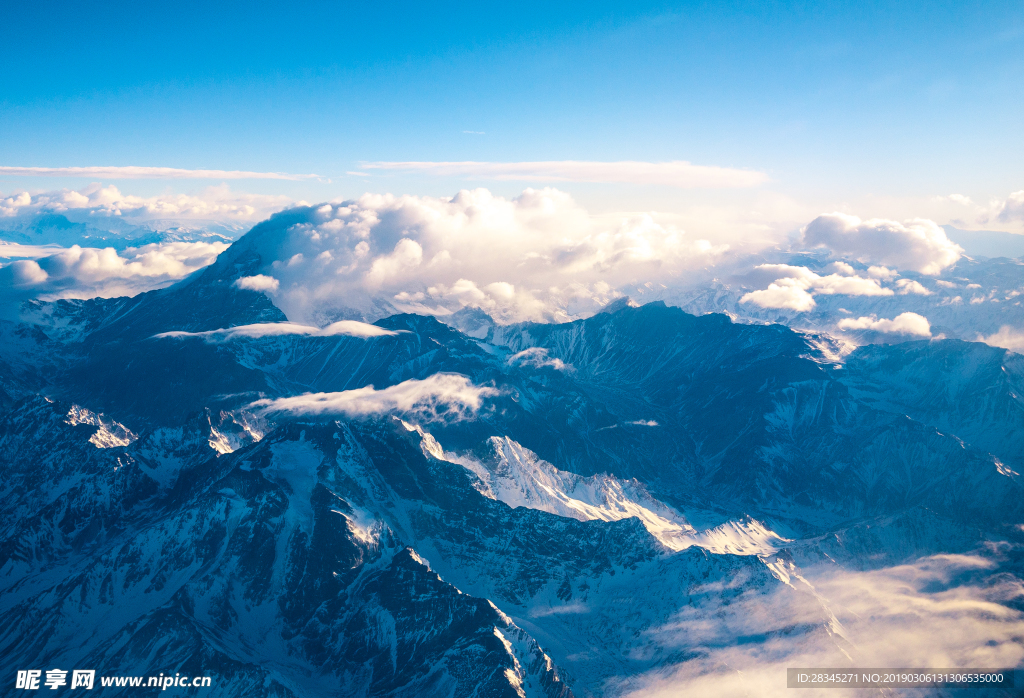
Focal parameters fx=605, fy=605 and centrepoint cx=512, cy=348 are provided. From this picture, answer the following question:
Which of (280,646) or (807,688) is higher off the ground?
(280,646)

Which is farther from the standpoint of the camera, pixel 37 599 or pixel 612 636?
pixel 612 636

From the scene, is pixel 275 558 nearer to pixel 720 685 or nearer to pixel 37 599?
pixel 37 599

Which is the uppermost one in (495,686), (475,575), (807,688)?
(495,686)

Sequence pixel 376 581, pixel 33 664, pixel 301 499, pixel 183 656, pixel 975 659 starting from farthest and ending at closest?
pixel 975 659 < pixel 301 499 < pixel 376 581 < pixel 33 664 < pixel 183 656

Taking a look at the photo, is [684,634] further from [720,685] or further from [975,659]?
[975,659]

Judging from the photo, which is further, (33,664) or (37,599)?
(37,599)

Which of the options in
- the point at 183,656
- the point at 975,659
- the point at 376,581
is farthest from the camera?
the point at 975,659

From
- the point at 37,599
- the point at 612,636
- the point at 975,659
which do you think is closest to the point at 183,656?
the point at 37,599

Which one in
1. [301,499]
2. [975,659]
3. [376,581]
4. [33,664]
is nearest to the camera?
[33,664]

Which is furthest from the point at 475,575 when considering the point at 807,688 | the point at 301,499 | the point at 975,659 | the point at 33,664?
the point at 975,659
